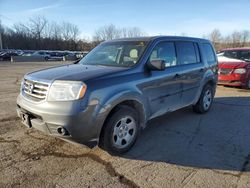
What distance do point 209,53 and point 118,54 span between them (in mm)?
2876

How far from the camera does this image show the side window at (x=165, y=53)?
4.30m

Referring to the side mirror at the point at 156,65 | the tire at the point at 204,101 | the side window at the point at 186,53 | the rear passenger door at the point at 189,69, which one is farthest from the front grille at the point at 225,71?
the side mirror at the point at 156,65

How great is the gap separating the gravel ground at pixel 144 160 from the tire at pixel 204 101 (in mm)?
786

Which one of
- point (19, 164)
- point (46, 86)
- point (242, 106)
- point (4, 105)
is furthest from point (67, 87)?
point (242, 106)

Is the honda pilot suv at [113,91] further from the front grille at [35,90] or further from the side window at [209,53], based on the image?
the side window at [209,53]

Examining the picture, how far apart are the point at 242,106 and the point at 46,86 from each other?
568cm

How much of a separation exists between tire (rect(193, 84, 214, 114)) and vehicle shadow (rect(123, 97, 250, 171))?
0.13 m

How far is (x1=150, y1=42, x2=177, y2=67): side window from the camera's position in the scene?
430 centimetres

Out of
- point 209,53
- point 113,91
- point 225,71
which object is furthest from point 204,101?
point 225,71

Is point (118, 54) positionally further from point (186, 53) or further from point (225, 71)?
point (225, 71)

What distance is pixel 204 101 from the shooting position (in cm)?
596

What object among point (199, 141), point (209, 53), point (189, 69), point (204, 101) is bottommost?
point (199, 141)

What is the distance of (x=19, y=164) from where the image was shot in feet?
11.0

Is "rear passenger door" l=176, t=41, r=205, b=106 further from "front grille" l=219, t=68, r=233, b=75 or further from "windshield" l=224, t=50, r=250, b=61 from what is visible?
"windshield" l=224, t=50, r=250, b=61
